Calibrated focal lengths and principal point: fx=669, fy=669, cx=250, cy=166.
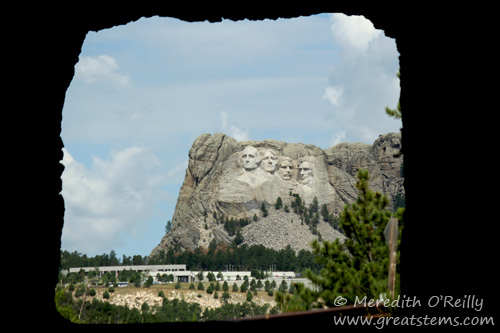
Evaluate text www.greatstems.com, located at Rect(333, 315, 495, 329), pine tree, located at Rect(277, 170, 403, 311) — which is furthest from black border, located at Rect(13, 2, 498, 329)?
pine tree, located at Rect(277, 170, 403, 311)

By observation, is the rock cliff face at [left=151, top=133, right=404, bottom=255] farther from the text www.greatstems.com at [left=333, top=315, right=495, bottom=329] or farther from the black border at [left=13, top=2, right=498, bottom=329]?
the black border at [left=13, top=2, right=498, bottom=329]

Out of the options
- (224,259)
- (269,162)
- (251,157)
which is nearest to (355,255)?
(224,259)

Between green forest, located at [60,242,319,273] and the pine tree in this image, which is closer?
the pine tree

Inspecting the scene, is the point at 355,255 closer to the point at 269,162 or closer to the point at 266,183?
the point at 266,183

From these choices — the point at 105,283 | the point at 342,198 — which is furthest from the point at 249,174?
the point at 105,283

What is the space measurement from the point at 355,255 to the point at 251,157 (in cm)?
12755

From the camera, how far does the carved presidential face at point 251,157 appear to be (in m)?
139

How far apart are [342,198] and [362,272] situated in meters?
140

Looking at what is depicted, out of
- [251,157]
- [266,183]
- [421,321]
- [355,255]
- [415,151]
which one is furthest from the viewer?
[266,183]

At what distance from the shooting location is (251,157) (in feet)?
457

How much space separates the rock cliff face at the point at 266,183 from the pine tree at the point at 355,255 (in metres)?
118

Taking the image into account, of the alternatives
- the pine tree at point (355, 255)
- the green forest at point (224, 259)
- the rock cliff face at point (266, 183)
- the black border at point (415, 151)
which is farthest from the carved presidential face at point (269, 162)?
the black border at point (415, 151)

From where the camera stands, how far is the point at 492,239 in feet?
9.94

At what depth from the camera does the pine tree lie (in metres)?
10.6
